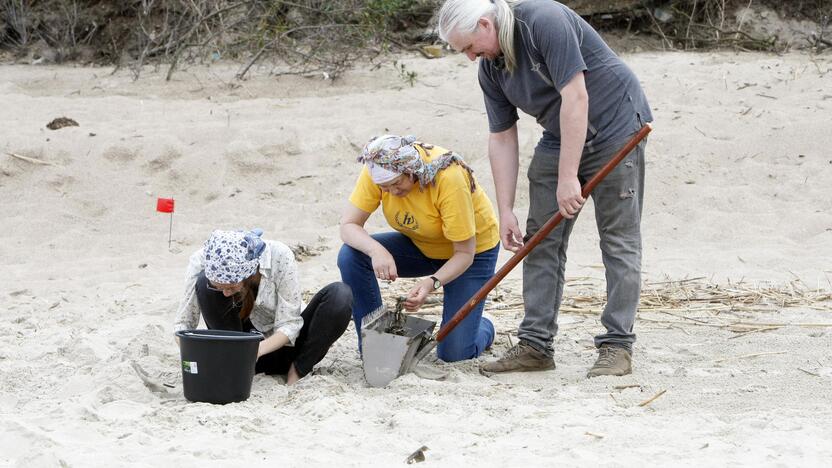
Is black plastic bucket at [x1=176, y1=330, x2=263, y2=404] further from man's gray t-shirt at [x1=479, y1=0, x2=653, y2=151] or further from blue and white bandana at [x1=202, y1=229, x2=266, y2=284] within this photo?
man's gray t-shirt at [x1=479, y1=0, x2=653, y2=151]

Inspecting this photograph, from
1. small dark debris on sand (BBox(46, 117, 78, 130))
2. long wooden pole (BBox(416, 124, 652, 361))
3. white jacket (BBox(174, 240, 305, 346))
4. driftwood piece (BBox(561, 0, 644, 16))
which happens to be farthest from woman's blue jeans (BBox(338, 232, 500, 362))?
driftwood piece (BBox(561, 0, 644, 16))

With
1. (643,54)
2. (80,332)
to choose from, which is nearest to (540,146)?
(80,332)

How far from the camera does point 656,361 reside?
425 cm

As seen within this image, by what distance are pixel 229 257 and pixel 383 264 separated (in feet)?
2.18

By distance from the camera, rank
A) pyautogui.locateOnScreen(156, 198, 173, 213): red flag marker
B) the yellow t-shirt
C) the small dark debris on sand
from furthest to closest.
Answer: the small dark debris on sand
pyautogui.locateOnScreen(156, 198, 173, 213): red flag marker
the yellow t-shirt

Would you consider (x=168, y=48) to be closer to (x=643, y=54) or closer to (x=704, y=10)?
(x=643, y=54)

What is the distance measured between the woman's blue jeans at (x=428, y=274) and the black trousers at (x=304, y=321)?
0.29m

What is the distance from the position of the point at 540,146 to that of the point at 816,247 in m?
2.62

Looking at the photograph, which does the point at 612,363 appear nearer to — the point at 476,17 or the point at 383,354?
the point at 383,354

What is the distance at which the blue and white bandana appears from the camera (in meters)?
3.56

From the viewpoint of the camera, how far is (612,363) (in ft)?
13.2

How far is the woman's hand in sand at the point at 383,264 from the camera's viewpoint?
399 cm

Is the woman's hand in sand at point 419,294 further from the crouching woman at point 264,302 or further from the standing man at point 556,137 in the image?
the standing man at point 556,137

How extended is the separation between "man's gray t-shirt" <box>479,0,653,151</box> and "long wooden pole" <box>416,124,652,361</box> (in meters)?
0.09
